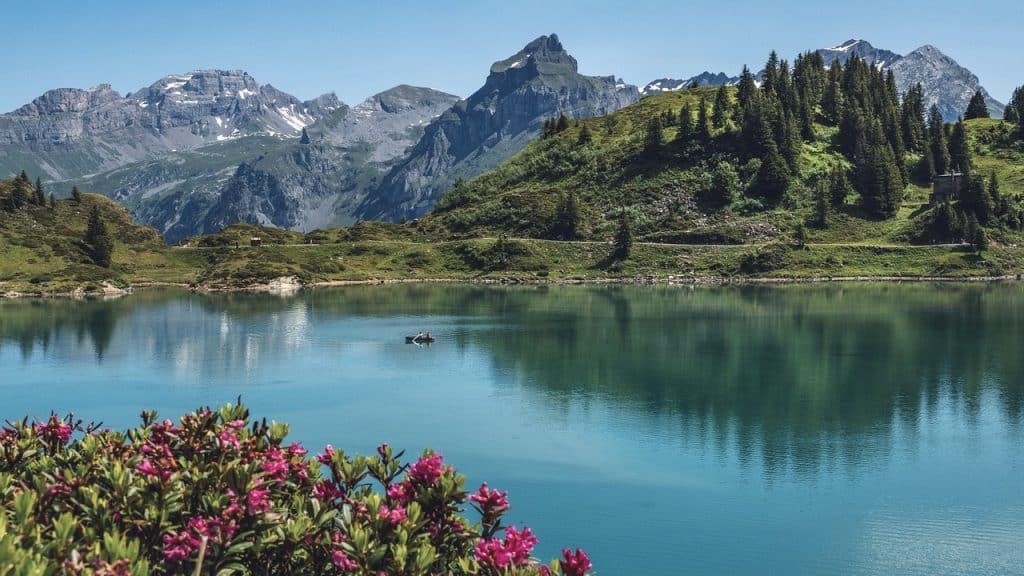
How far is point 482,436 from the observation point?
57438mm

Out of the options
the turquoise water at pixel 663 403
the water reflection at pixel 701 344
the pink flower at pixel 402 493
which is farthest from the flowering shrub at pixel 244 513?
the water reflection at pixel 701 344

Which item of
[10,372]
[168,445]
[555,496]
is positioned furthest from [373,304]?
[168,445]

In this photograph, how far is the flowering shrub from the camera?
15.4 meters

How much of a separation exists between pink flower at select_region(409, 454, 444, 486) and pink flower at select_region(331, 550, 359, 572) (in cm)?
222

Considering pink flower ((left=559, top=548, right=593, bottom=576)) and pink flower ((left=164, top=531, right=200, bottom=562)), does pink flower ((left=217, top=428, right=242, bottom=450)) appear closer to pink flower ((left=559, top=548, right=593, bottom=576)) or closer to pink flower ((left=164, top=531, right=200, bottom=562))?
pink flower ((left=164, top=531, right=200, bottom=562))

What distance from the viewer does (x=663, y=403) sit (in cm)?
6606

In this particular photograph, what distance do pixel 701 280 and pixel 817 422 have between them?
13688cm

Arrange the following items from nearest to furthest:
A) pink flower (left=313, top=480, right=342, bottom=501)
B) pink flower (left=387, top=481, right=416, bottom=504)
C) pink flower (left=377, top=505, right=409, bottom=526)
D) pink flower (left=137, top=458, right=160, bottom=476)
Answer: pink flower (left=377, top=505, right=409, bottom=526)
pink flower (left=137, top=458, right=160, bottom=476)
pink flower (left=387, top=481, right=416, bottom=504)
pink flower (left=313, top=480, right=342, bottom=501)

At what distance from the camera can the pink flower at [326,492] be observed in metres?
18.2

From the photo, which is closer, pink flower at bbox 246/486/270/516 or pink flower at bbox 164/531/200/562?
pink flower at bbox 164/531/200/562

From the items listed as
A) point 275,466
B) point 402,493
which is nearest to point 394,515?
point 402,493

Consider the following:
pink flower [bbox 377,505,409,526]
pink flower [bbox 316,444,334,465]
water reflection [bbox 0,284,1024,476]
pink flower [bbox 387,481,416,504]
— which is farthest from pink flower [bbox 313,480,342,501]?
water reflection [bbox 0,284,1024,476]

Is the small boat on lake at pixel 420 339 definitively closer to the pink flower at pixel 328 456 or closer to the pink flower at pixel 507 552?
the pink flower at pixel 328 456

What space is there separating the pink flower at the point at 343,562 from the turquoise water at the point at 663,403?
20.6m
